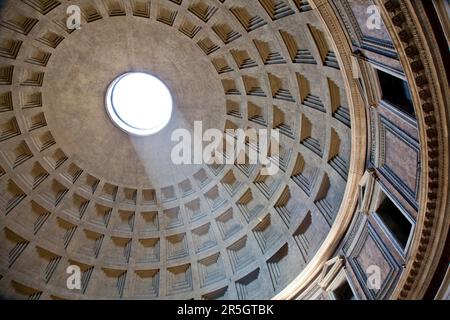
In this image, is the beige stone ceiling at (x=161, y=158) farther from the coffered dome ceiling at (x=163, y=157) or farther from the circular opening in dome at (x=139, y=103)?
the circular opening in dome at (x=139, y=103)

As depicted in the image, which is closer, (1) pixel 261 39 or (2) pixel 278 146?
(1) pixel 261 39

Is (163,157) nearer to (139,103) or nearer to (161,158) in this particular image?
(161,158)

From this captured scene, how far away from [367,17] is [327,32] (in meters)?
1.97

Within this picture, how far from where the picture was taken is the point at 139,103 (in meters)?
27.1

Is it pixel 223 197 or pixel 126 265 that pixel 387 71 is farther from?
pixel 126 265

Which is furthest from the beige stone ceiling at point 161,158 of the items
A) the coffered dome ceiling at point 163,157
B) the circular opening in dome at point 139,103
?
the circular opening in dome at point 139,103

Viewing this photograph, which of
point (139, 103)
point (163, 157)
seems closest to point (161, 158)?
point (163, 157)

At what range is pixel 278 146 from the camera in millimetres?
21594

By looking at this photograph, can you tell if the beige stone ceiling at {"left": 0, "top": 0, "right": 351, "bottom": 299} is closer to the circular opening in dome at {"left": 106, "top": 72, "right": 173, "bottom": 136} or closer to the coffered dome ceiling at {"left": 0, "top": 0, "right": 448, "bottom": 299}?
the coffered dome ceiling at {"left": 0, "top": 0, "right": 448, "bottom": 299}

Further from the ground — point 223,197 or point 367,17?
point 223,197

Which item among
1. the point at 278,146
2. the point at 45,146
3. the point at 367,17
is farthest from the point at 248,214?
the point at 367,17

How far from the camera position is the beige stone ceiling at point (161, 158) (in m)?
19.5

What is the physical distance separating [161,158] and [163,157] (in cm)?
11

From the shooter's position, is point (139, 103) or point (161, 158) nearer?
point (161, 158)
